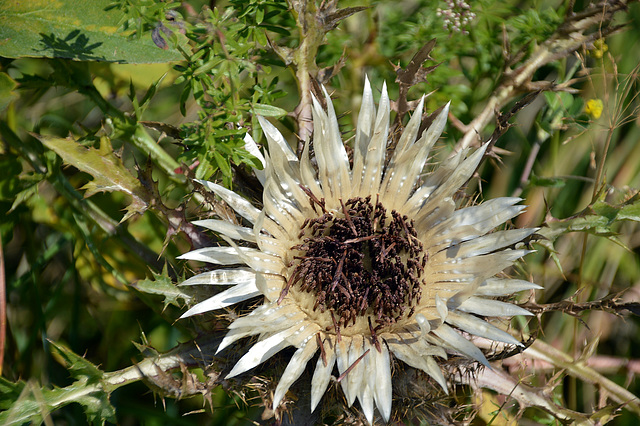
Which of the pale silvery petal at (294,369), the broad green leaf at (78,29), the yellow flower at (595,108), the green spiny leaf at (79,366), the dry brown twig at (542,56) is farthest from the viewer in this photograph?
the yellow flower at (595,108)

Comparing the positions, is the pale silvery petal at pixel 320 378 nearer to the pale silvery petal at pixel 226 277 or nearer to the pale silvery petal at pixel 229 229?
the pale silvery petal at pixel 226 277

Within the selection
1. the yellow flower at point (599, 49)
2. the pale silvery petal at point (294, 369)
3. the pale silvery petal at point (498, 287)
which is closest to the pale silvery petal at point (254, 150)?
the pale silvery petal at point (294, 369)

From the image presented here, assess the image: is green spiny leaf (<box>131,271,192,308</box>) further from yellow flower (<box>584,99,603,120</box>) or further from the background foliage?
yellow flower (<box>584,99,603,120</box>)

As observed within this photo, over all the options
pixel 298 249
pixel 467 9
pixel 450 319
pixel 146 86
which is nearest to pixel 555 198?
pixel 467 9

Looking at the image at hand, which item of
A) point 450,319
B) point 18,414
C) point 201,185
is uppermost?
point 201,185

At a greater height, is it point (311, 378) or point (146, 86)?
point (146, 86)

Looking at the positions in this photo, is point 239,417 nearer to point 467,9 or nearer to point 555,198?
point 555,198
